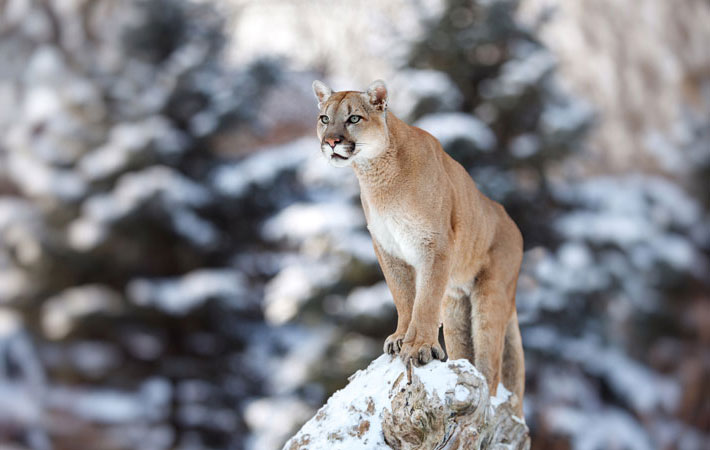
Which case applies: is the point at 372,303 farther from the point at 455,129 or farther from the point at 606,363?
the point at 606,363

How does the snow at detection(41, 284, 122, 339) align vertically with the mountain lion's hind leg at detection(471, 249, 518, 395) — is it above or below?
above

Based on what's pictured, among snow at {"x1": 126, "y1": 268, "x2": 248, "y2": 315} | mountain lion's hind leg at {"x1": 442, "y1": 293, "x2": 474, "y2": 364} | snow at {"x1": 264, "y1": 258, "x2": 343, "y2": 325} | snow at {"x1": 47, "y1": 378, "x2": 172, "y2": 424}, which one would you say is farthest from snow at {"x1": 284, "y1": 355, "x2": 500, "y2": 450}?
snow at {"x1": 47, "y1": 378, "x2": 172, "y2": 424}

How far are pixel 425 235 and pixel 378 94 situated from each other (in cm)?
73

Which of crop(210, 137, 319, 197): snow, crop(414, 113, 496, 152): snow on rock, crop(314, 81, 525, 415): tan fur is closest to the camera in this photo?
crop(314, 81, 525, 415): tan fur

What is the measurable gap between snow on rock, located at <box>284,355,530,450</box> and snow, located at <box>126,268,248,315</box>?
9431 millimetres

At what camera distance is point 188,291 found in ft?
43.3

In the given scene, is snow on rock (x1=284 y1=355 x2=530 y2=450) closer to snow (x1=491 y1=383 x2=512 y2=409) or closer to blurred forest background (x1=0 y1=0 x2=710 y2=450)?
snow (x1=491 y1=383 x2=512 y2=409)

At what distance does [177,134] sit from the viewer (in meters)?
14.4

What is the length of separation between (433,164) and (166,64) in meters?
12.4

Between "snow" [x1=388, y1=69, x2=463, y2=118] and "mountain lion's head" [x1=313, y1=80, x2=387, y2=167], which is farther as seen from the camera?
"snow" [x1=388, y1=69, x2=463, y2=118]

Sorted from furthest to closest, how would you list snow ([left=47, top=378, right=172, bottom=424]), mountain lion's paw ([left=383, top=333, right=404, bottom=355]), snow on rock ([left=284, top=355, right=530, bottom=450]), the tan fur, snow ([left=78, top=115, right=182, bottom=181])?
snow ([left=78, top=115, right=182, bottom=181])
snow ([left=47, top=378, right=172, bottom=424])
mountain lion's paw ([left=383, top=333, right=404, bottom=355])
the tan fur
snow on rock ([left=284, top=355, right=530, bottom=450])

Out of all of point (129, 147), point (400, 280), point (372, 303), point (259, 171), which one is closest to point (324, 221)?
point (372, 303)

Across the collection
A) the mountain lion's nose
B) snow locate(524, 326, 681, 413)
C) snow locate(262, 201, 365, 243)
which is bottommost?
the mountain lion's nose

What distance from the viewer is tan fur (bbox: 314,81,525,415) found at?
143 inches
